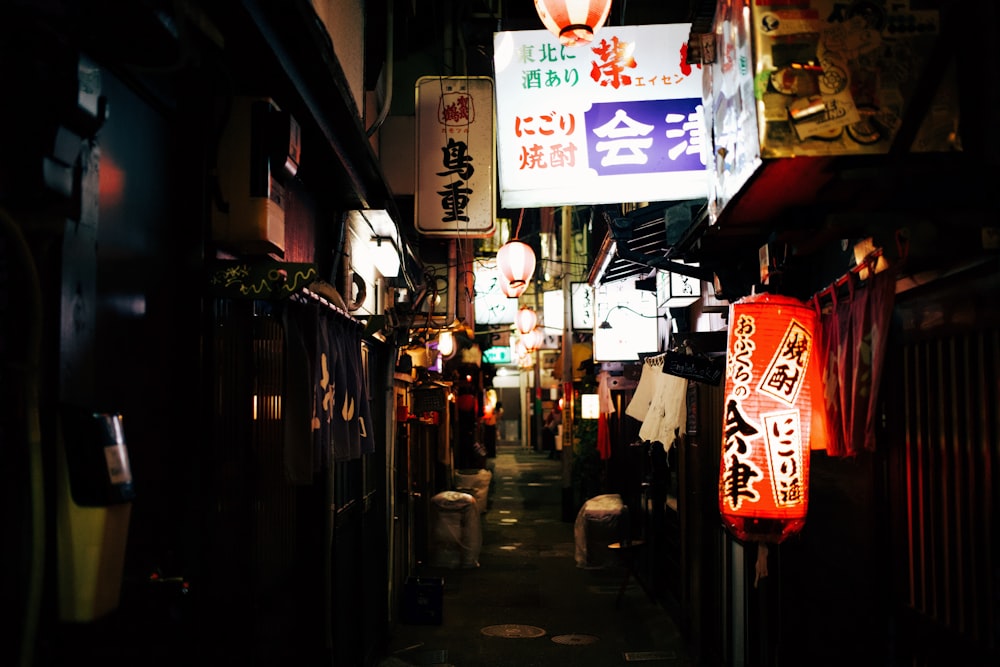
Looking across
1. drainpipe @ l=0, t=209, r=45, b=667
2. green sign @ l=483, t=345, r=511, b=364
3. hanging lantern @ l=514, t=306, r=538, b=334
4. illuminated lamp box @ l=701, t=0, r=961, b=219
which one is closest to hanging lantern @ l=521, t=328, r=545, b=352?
hanging lantern @ l=514, t=306, r=538, b=334

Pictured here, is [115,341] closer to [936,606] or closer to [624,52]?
[936,606]

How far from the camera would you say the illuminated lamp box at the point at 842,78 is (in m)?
4.75

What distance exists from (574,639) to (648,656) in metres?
1.56

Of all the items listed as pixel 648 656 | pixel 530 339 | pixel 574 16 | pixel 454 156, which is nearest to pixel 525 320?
pixel 530 339

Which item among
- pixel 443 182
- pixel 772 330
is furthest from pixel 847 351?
pixel 443 182

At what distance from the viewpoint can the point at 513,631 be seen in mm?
14320

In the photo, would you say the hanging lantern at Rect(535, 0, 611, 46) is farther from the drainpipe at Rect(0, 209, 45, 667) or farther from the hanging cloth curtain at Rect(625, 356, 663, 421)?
the hanging cloth curtain at Rect(625, 356, 663, 421)

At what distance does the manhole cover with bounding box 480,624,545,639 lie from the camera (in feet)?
46.1

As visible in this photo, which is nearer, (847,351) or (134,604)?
(134,604)

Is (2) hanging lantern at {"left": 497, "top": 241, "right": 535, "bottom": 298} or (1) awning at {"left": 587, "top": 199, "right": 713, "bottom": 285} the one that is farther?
(2) hanging lantern at {"left": 497, "top": 241, "right": 535, "bottom": 298}

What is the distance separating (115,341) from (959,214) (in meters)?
5.31

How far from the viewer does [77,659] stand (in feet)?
12.4

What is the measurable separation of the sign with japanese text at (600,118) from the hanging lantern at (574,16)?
8.17ft

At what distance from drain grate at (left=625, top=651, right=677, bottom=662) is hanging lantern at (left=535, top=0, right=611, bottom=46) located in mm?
9981
